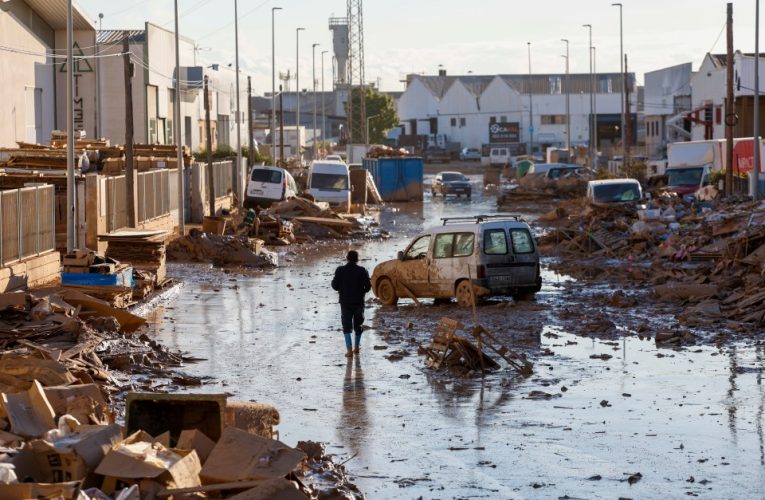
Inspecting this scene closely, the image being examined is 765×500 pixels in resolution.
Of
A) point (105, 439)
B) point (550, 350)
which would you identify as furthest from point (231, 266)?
point (105, 439)

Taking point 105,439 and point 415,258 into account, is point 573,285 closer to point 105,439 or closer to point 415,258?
point 415,258

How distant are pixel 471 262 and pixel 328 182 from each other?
32.6 metres

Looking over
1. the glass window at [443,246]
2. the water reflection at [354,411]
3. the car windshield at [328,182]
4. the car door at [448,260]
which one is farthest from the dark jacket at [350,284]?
the car windshield at [328,182]

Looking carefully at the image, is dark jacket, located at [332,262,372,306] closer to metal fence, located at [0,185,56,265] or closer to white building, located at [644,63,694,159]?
metal fence, located at [0,185,56,265]

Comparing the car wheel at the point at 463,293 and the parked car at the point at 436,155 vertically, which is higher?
the parked car at the point at 436,155

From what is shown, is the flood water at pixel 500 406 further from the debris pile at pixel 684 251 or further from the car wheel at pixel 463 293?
the debris pile at pixel 684 251

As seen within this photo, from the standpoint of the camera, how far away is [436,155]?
13588 centimetres

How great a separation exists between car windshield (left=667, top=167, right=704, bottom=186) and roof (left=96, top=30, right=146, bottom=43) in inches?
1074

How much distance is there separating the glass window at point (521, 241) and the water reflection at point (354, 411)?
6934 millimetres

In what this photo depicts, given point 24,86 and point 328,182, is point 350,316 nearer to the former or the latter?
point 24,86

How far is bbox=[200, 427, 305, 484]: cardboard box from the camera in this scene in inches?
385

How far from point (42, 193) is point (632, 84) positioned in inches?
5208

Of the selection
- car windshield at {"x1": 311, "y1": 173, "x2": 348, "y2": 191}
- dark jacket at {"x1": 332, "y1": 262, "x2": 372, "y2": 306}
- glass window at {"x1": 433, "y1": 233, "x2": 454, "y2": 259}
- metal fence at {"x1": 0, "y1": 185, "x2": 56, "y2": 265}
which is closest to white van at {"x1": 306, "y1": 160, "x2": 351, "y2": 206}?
car windshield at {"x1": 311, "y1": 173, "x2": 348, "y2": 191}

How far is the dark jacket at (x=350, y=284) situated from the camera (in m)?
19.4
